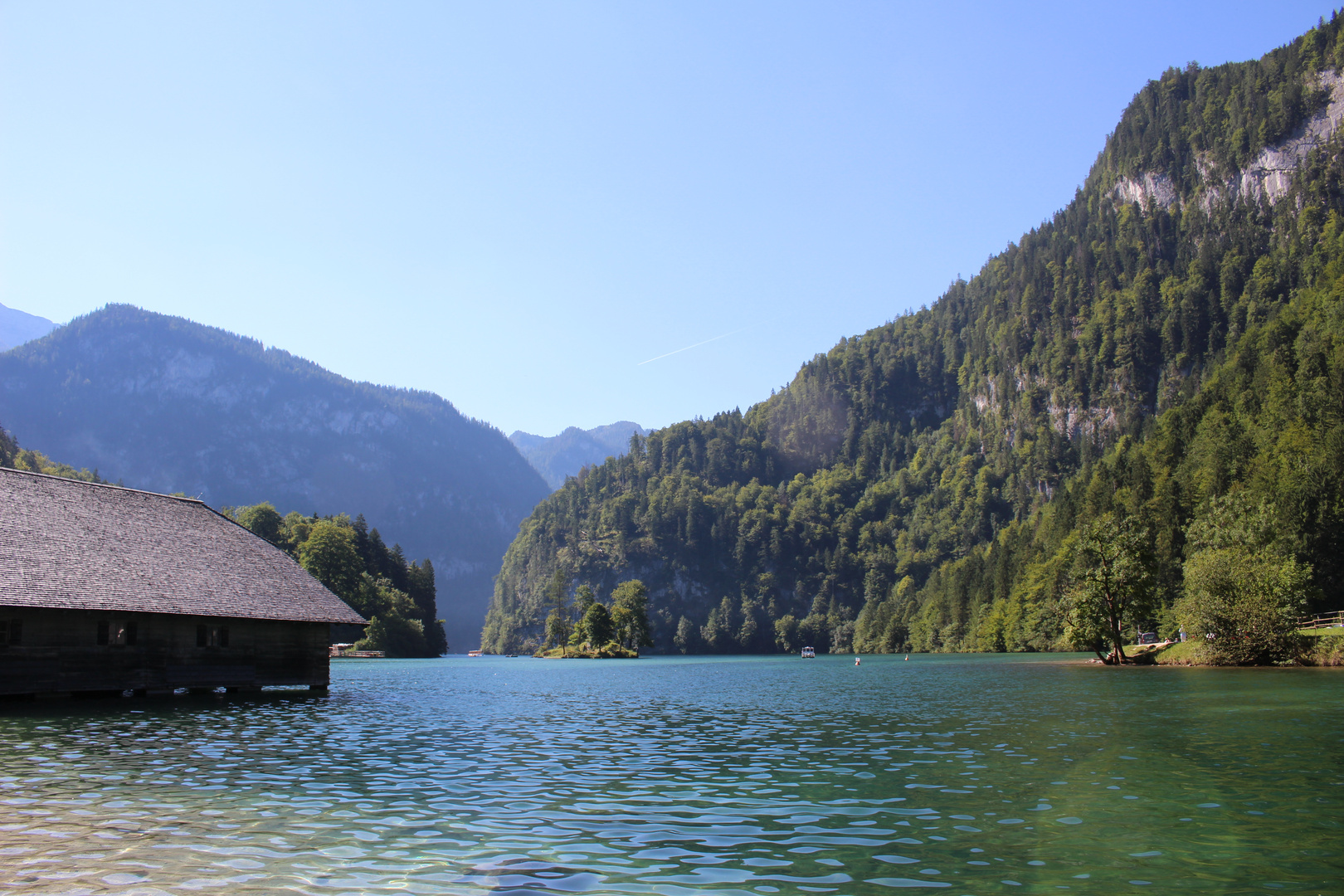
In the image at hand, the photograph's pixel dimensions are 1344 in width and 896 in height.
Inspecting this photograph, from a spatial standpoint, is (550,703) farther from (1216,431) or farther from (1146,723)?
(1216,431)

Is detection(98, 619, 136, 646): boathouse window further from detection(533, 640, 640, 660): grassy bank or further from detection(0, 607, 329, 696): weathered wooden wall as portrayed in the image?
detection(533, 640, 640, 660): grassy bank

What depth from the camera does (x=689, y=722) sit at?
1366 inches

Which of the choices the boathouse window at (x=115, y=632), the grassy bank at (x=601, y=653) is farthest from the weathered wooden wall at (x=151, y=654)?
the grassy bank at (x=601, y=653)

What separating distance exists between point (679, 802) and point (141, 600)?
3307 centimetres

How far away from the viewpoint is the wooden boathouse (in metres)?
38.0

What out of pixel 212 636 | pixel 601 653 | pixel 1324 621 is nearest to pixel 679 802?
pixel 212 636

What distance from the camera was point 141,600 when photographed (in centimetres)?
4016

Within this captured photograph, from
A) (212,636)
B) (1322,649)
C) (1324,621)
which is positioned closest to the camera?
(212,636)

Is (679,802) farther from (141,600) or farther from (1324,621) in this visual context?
(1324,621)

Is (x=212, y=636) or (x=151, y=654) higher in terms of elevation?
(x=212, y=636)

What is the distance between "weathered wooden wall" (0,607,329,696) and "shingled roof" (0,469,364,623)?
1.15 meters

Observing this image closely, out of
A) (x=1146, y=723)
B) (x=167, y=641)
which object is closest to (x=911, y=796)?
(x=1146, y=723)

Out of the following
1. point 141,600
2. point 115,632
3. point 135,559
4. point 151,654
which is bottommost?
point 151,654

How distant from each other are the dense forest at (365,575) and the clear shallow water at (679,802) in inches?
4406
